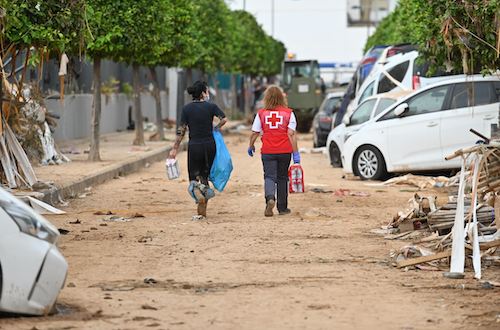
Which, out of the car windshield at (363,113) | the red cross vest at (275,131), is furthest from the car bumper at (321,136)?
the red cross vest at (275,131)

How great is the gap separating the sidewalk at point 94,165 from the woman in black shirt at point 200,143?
7.78 ft

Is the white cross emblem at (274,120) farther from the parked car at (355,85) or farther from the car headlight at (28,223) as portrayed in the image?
the parked car at (355,85)

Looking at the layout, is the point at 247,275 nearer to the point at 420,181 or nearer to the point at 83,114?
the point at 420,181

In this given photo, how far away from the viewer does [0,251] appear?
15.9 feet

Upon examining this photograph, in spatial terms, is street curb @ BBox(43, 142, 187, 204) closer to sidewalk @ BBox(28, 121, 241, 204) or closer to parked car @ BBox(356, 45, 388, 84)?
sidewalk @ BBox(28, 121, 241, 204)

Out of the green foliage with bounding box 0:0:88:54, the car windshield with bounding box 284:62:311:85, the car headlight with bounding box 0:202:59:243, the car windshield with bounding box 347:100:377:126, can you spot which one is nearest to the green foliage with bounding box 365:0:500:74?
the car windshield with bounding box 347:100:377:126

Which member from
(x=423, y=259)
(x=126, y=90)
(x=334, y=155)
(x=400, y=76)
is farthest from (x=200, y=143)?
(x=126, y=90)

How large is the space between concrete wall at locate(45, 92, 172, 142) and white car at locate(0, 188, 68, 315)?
1342 centimetres

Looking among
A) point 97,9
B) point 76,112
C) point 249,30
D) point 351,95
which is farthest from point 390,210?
point 249,30

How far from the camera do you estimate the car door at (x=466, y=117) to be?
13.2 metres

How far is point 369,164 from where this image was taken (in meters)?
14.4

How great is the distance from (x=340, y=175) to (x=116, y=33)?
524 cm

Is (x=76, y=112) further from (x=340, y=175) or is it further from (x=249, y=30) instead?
(x=249, y=30)

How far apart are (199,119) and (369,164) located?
552 cm
